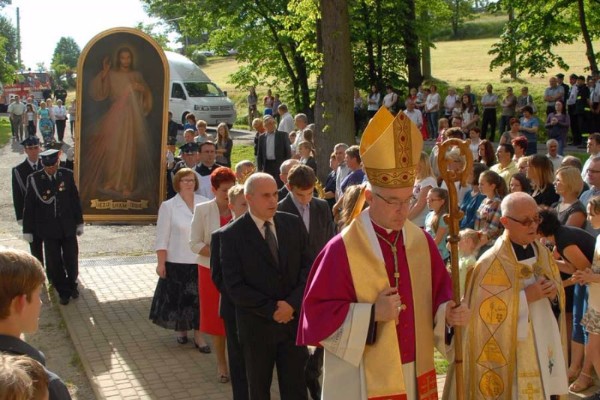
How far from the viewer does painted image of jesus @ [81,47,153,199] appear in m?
11.6

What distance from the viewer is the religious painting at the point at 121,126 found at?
1156 cm

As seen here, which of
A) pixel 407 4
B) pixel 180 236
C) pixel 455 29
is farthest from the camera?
pixel 455 29

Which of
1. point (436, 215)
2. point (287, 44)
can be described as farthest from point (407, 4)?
point (436, 215)

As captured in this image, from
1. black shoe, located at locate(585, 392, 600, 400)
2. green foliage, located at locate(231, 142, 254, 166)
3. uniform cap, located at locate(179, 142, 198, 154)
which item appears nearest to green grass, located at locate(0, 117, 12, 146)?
green foliage, located at locate(231, 142, 254, 166)

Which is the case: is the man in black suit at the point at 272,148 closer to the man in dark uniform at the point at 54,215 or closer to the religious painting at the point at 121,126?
the religious painting at the point at 121,126

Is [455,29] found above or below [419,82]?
above

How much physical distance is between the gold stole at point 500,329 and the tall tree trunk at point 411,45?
2489 centimetres

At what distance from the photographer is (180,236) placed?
8.79 meters

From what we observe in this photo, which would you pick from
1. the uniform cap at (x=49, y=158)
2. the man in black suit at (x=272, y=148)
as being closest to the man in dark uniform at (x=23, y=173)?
the uniform cap at (x=49, y=158)

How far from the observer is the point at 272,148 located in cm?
1576

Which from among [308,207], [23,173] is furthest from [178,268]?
[23,173]

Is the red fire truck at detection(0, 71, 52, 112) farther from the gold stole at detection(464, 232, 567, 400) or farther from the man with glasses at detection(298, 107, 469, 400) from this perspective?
the man with glasses at detection(298, 107, 469, 400)

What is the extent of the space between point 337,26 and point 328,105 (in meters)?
1.69

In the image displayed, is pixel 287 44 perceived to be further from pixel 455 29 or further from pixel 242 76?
pixel 455 29
